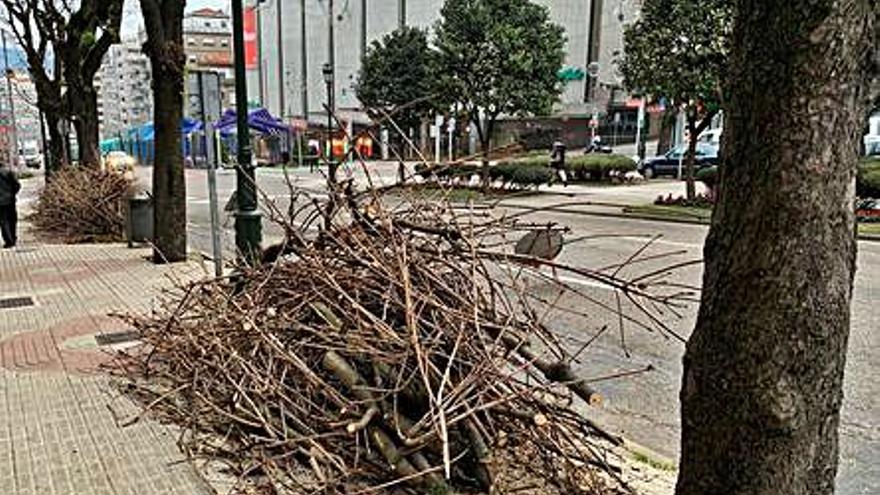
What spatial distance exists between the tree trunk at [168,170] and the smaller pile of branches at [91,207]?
3440mm

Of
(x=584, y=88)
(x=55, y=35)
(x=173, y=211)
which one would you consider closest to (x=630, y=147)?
(x=584, y=88)

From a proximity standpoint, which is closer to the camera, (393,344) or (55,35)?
(393,344)

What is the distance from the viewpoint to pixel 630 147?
5825cm

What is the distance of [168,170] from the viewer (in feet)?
35.2

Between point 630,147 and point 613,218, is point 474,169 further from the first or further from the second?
point 630,147

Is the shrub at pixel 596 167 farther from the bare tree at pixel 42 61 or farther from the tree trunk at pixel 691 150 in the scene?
the bare tree at pixel 42 61

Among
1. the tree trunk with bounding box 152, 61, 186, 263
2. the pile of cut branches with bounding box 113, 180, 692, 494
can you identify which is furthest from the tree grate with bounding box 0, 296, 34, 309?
the pile of cut branches with bounding box 113, 180, 692, 494

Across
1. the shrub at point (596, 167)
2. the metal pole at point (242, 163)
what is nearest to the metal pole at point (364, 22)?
the shrub at point (596, 167)

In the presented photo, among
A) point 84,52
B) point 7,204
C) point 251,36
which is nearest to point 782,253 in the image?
point 7,204

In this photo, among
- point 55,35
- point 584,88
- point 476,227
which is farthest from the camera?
point 584,88

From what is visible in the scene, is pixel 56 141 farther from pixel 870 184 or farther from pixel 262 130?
pixel 870 184

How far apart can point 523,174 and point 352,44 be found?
1945 inches

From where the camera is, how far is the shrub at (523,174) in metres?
24.4

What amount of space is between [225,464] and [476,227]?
6.68ft
